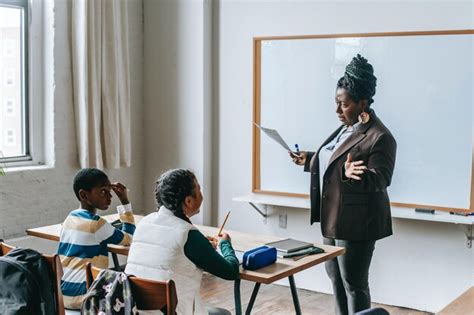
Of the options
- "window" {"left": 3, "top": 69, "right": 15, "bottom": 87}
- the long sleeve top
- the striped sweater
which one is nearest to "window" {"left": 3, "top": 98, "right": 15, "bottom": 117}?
"window" {"left": 3, "top": 69, "right": 15, "bottom": 87}

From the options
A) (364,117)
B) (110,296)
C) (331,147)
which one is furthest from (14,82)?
(110,296)

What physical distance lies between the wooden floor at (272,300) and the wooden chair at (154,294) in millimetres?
2259

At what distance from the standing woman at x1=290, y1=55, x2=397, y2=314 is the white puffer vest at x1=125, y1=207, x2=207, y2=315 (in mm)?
1278

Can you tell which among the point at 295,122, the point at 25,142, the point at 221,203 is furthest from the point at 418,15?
the point at 25,142

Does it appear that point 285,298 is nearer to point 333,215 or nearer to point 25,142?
point 333,215

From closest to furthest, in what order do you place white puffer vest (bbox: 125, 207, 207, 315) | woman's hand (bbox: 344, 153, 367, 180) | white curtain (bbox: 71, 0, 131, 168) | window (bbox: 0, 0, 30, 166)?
white puffer vest (bbox: 125, 207, 207, 315) < woman's hand (bbox: 344, 153, 367, 180) < window (bbox: 0, 0, 30, 166) < white curtain (bbox: 71, 0, 131, 168)

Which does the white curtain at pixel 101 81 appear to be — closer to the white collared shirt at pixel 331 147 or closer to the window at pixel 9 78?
the window at pixel 9 78

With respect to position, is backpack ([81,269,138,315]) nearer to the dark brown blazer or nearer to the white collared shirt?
the dark brown blazer

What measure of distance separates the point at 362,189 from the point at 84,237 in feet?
5.11

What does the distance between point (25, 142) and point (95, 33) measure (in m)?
0.94

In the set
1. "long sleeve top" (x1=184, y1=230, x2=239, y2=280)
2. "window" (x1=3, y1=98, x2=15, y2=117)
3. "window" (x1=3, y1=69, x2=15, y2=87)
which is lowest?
"long sleeve top" (x1=184, y1=230, x2=239, y2=280)

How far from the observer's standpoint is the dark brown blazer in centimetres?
387

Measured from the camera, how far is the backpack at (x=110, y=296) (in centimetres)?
250

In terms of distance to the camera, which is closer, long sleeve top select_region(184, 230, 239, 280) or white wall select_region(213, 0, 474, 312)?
long sleeve top select_region(184, 230, 239, 280)
